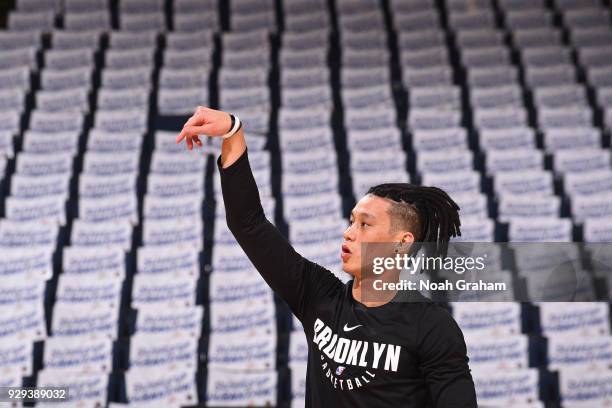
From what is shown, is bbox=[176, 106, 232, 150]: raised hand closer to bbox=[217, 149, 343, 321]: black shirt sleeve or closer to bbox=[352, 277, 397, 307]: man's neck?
bbox=[217, 149, 343, 321]: black shirt sleeve

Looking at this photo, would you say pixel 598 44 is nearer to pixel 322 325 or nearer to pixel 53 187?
pixel 53 187

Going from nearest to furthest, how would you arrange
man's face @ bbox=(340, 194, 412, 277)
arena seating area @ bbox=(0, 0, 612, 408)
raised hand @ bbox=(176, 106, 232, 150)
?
raised hand @ bbox=(176, 106, 232, 150) < man's face @ bbox=(340, 194, 412, 277) < arena seating area @ bbox=(0, 0, 612, 408)

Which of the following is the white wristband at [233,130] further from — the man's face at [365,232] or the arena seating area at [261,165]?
the arena seating area at [261,165]

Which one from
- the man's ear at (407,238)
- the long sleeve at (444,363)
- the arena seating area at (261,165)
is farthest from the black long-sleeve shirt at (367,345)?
the arena seating area at (261,165)

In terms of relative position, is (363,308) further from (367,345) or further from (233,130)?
(233,130)

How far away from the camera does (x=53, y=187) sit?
16.2 feet

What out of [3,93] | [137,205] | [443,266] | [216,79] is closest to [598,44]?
[216,79]

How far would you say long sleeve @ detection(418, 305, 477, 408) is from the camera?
1.23 m

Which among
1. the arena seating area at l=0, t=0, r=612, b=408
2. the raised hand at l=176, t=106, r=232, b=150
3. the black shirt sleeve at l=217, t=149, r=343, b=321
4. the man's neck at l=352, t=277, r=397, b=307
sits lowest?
the man's neck at l=352, t=277, r=397, b=307

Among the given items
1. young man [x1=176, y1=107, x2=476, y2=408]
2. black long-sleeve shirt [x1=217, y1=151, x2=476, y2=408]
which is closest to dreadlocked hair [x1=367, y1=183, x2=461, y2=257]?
young man [x1=176, y1=107, x2=476, y2=408]

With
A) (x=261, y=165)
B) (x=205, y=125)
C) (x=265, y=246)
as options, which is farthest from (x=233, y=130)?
(x=261, y=165)

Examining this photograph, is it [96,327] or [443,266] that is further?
[96,327]

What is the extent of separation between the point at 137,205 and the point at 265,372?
164cm

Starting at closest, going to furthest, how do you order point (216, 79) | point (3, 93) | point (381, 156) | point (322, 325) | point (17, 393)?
point (322, 325) < point (17, 393) < point (381, 156) < point (3, 93) < point (216, 79)
